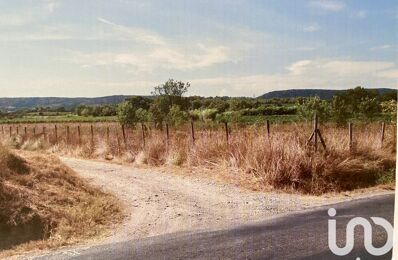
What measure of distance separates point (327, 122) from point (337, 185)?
23264mm

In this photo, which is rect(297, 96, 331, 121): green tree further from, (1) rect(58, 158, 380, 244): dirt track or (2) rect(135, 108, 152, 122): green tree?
(1) rect(58, 158, 380, 244): dirt track

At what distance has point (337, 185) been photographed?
437 inches

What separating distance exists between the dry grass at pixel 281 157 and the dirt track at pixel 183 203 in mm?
991

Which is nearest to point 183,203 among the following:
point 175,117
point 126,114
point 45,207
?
point 45,207

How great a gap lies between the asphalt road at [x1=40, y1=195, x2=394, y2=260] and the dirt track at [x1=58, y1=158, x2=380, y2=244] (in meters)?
0.53

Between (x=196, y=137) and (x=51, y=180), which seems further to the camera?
(x=196, y=137)

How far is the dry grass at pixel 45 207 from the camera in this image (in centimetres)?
742

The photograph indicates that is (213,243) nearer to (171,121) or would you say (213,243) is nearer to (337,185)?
(337,185)

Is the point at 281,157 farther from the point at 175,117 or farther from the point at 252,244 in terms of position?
the point at 175,117

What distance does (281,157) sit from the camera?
37.0 ft

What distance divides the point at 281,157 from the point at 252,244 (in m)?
5.45

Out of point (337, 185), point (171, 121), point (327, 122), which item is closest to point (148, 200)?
point (337, 185)

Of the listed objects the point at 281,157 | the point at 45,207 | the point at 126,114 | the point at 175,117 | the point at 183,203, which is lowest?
the point at 183,203

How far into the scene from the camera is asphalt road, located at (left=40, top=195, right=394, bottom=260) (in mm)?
5703
